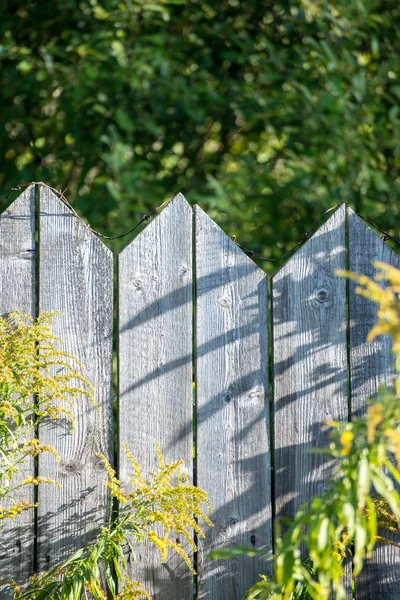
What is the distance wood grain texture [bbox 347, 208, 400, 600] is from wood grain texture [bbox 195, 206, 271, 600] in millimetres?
300

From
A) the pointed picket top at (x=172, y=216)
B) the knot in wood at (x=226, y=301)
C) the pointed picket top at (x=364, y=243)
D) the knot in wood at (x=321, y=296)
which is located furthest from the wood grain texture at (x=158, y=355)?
the pointed picket top at (x=364, y=243)

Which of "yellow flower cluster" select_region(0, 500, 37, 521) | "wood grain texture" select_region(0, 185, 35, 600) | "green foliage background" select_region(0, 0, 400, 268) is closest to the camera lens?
"yellow flower cluster" select_region(0, 500, 37, 521)

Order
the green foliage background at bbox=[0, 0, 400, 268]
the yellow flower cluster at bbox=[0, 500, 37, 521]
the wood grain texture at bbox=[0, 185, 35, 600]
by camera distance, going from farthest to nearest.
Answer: the green foliage background at bbox=[0, 0, 400, 268]
the wood grain texture at bbox=[0, 185, 35, 600]
the yellow flower cluster at bbox=[0, 500, 37, 521]

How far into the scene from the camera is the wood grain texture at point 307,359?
7.70 ft

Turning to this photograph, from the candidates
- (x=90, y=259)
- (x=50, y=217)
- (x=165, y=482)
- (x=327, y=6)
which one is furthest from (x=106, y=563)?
(x=327, y=6)

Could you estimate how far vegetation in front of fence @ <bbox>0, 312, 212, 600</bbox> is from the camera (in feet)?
6.69

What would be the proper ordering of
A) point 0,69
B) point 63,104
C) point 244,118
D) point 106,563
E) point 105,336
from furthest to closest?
point 244,118 → point 0,69 → point 63,104 → point 105,336 → point 106,563

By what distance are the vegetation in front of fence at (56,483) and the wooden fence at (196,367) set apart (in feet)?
0.20

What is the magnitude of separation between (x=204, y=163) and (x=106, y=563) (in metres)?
2.73

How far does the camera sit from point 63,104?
3.72m

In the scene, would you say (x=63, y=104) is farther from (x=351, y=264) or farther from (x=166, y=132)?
(x=351, y=264)

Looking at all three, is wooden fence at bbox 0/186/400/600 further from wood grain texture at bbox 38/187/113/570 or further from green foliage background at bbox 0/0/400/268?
green foliage background at bbox 0/0/400/268

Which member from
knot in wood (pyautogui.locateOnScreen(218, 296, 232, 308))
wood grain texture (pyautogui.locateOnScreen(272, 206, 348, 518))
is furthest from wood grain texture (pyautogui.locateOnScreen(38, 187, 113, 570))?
wood grain texture (pyautogui.locateOnScreen(272, 206, 348, 518))

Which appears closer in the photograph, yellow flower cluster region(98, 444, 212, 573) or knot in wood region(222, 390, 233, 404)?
yellow flower cluster region(98, 444, 212, 573)
